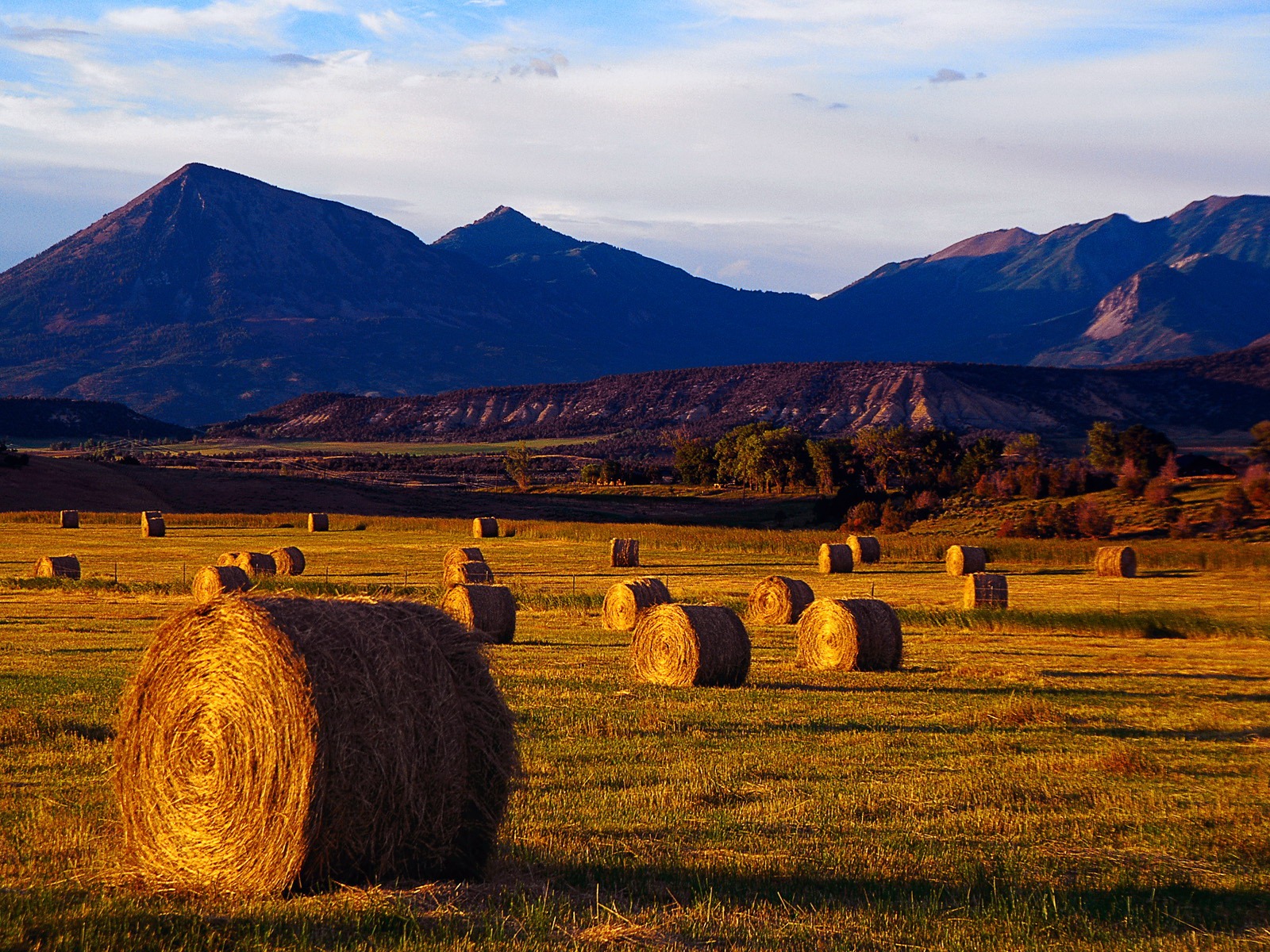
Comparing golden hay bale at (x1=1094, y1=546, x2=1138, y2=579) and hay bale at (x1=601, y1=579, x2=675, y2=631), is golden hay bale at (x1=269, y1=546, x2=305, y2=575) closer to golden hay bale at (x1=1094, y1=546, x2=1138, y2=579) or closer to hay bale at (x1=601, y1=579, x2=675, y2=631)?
hay bale at (x1=601, y1=579, x2=675, y2=631)

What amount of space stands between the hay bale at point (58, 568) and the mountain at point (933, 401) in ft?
399

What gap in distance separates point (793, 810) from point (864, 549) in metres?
39.3

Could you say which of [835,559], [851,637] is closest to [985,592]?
[851,637]

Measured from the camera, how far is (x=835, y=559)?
1825 inches

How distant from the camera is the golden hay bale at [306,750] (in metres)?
8.64

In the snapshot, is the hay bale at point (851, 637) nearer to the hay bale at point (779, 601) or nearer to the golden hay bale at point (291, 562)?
the hay bale at point (779, 601)

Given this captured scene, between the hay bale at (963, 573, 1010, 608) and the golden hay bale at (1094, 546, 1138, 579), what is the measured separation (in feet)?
43.7

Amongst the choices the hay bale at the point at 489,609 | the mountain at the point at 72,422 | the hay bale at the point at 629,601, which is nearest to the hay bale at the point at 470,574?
the hay bale at the point at 629,601

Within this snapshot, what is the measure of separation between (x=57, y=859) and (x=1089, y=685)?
14.7 metres

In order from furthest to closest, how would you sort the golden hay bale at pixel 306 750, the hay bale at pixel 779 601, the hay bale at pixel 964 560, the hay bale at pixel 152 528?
the hay bale at pixel 152 528
the hay bale at pixel 964 560
the hay bale at pixel 779 601
the golden hay bale at pixel 306 750

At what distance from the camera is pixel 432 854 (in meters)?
9.08

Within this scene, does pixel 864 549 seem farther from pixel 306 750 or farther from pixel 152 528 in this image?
pixel 306 750

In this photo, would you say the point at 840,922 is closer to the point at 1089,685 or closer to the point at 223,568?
the point at 1089,685

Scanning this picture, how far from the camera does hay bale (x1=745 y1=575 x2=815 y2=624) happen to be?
3005cm
